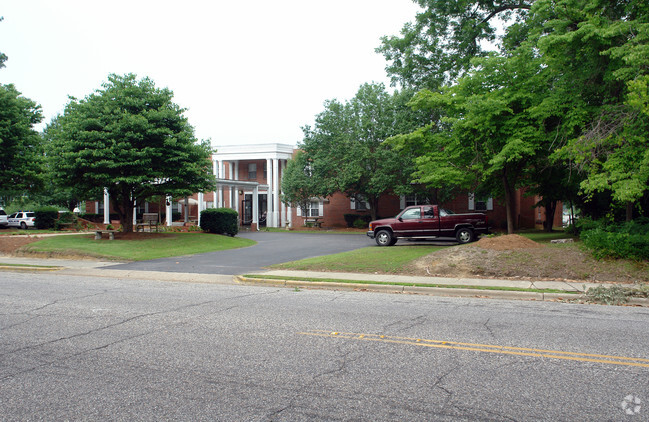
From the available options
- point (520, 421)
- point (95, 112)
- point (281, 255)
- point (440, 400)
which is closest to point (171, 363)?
point (440, 400)

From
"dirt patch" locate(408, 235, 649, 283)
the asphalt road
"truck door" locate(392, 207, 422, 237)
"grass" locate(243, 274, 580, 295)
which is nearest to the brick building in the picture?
"truck door" locate(392, 207, 422, 237)

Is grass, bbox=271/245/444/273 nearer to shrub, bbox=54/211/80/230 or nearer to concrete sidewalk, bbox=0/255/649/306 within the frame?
concrete sidewalk, bbox=0/255/649/306

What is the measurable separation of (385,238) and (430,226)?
2.04 meters

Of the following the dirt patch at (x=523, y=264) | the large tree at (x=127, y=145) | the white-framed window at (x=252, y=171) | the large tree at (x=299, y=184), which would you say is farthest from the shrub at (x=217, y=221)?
the dirt patch at (x=523, y=264)

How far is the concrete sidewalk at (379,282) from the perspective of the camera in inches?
397

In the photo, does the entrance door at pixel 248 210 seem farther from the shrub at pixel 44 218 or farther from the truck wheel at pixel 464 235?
the truck wheel at pixel 464 235

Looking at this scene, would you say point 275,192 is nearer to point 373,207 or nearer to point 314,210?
point 314,210

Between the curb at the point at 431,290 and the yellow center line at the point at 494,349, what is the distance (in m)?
4.57

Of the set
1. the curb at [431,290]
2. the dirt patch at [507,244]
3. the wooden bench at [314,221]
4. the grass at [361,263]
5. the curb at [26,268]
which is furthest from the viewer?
the wooden bench at [314,221]

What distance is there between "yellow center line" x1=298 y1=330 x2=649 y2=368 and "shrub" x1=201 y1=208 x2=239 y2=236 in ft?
71.1

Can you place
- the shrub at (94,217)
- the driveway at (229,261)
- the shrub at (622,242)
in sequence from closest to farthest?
the shrub at (622,242) < the driveway at (229,261) < the shrub at (94,217)

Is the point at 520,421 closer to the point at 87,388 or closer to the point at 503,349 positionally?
the point at 503,349

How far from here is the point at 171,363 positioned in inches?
197

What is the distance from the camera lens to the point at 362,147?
33.3 m
